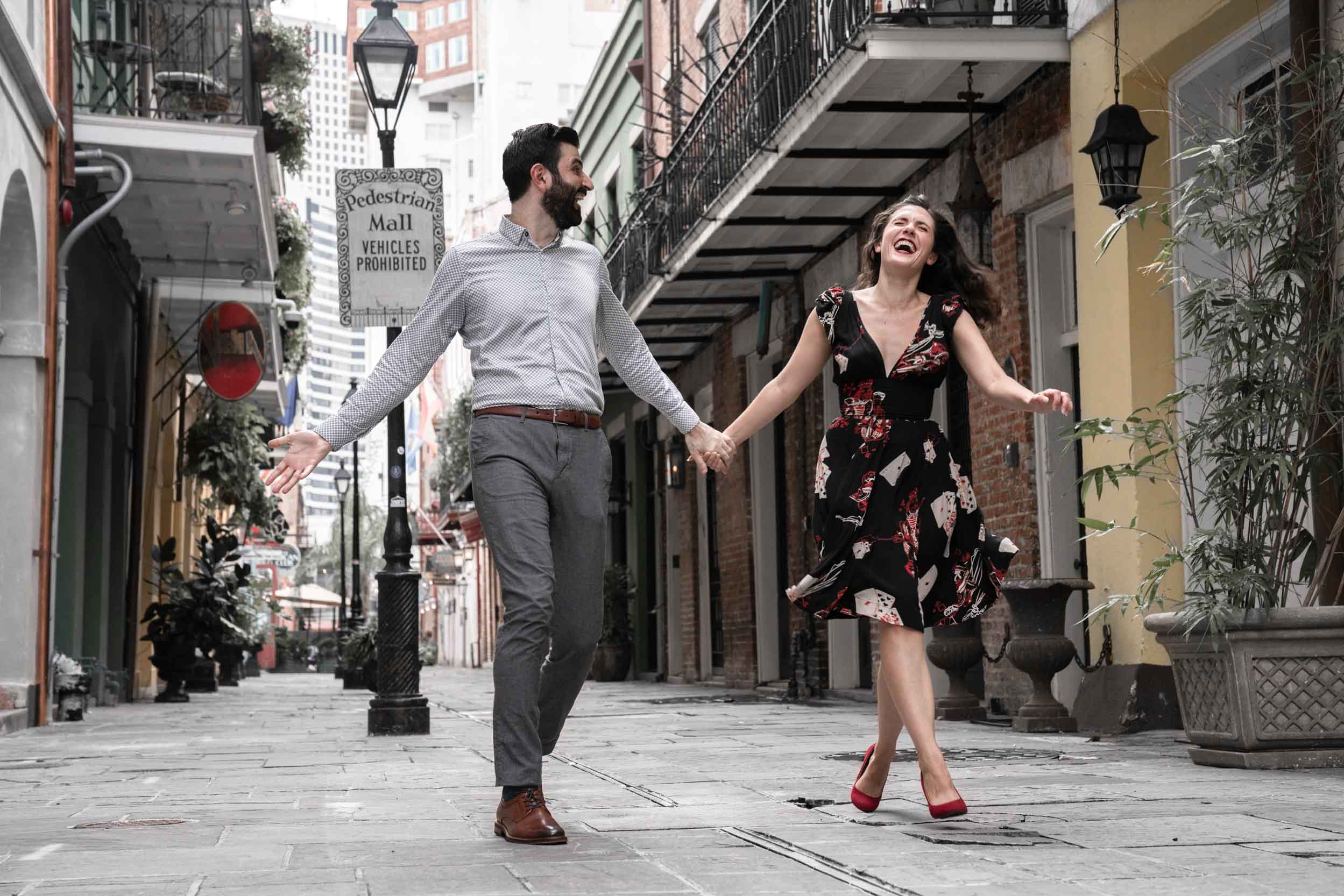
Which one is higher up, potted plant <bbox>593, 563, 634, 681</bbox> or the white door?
the white door

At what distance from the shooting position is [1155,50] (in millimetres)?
9352

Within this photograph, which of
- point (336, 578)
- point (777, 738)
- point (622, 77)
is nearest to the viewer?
point (777, 738)

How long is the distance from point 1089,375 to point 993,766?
377 centimetres

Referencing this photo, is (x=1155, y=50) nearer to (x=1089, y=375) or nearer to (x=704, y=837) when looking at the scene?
(x=1089, y=375)

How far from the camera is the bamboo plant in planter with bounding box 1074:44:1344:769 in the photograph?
6.42 m

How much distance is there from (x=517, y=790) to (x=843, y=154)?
8.59m

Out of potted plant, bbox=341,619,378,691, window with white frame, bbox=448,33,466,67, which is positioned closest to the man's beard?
potted plant, bbox=341,619,378,691

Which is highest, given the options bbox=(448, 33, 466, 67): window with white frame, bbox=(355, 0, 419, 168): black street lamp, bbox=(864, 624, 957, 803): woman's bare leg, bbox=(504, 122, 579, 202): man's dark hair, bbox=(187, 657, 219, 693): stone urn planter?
bbox=(448, 33, 466, 67): window with white frame

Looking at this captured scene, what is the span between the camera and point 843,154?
12398 millimetres

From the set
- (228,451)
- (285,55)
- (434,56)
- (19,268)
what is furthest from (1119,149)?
(434,56)

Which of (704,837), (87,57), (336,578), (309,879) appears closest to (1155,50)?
(704,837)

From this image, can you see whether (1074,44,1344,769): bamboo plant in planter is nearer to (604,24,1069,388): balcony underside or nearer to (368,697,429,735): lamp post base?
(604,24,1069,388): balcony underside

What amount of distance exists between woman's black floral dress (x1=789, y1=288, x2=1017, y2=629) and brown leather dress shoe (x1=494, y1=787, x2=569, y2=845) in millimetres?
952

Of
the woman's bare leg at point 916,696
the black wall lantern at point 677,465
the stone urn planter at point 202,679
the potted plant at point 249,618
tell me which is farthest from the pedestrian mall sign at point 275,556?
the woman's bare leg at point 916,696
